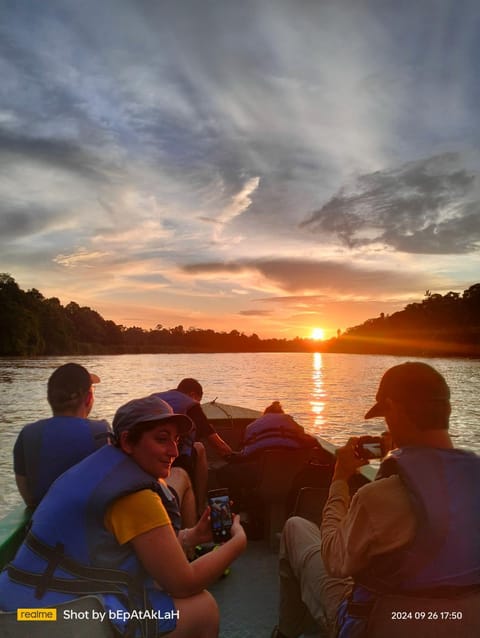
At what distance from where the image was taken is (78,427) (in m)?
2.88

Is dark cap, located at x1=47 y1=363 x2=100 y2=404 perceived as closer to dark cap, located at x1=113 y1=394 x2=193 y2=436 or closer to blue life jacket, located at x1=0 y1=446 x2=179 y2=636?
dark cap, located at x1=113 y1=394 x2=193 y2=436

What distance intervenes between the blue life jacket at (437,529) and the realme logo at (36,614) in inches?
45.0

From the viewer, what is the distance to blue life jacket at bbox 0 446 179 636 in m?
1.83

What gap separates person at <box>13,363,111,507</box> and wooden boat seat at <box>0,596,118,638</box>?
110cm

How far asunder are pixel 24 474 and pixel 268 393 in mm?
30717

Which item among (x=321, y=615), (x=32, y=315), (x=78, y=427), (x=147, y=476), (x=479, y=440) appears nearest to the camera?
(x=147, y=476)

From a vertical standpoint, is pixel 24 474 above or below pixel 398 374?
below

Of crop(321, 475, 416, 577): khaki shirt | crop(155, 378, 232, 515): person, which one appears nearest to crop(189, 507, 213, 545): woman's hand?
crop(321, 475, 416, 577): khaki shirt

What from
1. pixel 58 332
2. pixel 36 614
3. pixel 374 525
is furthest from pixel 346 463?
pixel 58 332

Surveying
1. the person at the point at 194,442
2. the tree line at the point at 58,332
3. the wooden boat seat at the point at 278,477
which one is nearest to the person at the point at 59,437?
the person at the point at 194,442

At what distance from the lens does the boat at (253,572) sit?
1.81 meters

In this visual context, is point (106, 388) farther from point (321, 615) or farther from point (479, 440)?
point (321, 615)

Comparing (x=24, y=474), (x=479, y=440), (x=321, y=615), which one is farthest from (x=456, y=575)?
(x=479, y=440)

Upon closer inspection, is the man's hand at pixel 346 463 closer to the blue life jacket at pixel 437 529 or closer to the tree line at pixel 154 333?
the blue life jacket at pixel 437 529
